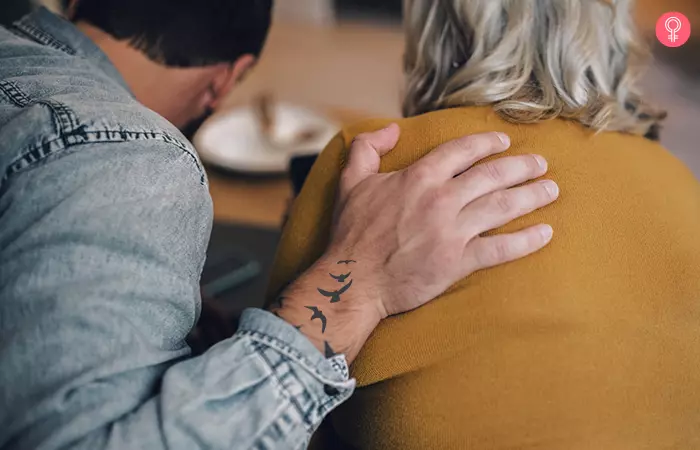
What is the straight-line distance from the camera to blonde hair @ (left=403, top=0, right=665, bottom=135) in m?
0.82

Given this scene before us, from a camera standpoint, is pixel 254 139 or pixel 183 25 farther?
pixel 254 139

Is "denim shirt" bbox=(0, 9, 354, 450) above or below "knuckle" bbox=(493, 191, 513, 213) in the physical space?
below

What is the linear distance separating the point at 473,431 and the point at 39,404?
14.6 inches

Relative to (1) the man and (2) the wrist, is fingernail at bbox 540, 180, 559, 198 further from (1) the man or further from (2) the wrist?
(2) the wrist

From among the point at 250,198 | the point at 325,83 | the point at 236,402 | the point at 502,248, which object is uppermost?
the point at 502,248

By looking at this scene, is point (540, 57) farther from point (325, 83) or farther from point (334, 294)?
point (325, 83)

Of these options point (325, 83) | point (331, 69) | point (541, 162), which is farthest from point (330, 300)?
point (331, 69)

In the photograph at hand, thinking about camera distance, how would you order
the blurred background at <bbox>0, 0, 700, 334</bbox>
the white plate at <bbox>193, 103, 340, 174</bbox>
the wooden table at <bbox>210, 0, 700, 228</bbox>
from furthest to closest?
the wooden table at <bbox>210, 0, 700, 228</bbox> → the white plate at <bbox>193, 103, 340, 174</bbox> → the blurred background at <bbox>0, 0, 700, 334</bbox>

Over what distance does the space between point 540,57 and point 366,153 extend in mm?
253

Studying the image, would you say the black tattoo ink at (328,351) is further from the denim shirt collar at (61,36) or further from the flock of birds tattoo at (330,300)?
the denim shirt collar at (61,36)

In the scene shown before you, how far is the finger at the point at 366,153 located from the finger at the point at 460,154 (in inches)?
2.1

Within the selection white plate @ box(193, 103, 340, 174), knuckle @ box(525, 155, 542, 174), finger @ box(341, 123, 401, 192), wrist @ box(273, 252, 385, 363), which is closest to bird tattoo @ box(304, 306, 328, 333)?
wrist @ box(273, 252, 385, 363)

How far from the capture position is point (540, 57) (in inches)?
33.5

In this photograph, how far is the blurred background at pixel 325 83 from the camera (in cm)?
135
